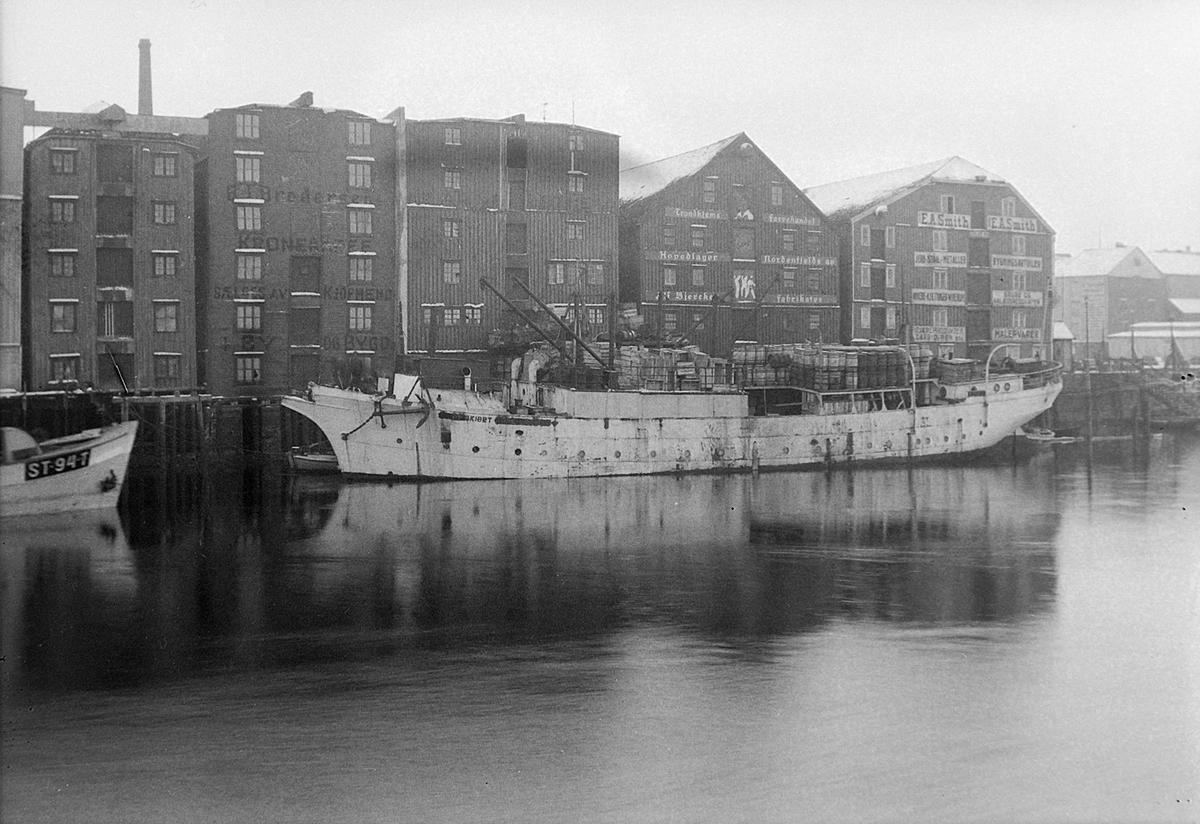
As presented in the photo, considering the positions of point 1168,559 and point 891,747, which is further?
point 1168,559

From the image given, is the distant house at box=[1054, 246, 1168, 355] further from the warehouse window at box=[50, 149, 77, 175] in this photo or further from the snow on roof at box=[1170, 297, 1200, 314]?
the warehouse window at box=[50, 149, 77, 175]

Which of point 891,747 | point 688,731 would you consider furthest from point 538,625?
point 891,747

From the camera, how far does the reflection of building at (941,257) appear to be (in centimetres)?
1477

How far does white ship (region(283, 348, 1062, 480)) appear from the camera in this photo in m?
16.9

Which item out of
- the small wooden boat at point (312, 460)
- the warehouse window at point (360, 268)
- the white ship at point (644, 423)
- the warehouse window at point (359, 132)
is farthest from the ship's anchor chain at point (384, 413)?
the warehouse window at point (359, 132)

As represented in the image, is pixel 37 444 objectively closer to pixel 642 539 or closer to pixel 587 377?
pixel 642 539

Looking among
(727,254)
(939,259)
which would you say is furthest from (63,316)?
(939,259)

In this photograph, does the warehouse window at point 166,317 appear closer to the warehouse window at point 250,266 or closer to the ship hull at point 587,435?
the warehouse window at point 250,266

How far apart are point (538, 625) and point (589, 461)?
30.7 feet

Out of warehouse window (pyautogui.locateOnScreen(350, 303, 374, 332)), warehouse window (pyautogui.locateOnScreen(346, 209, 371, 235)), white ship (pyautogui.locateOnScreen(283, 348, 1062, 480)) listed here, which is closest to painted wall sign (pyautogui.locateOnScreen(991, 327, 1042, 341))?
white ship (pyautogui.locateOnScreen(283, 348, 1062, 480))

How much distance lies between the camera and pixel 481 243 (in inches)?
530

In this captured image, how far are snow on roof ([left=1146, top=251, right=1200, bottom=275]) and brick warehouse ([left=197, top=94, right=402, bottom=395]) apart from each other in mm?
8846

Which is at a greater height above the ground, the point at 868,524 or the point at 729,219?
the point at 729,219

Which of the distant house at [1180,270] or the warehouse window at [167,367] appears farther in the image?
the warehouse window at [167,367]
